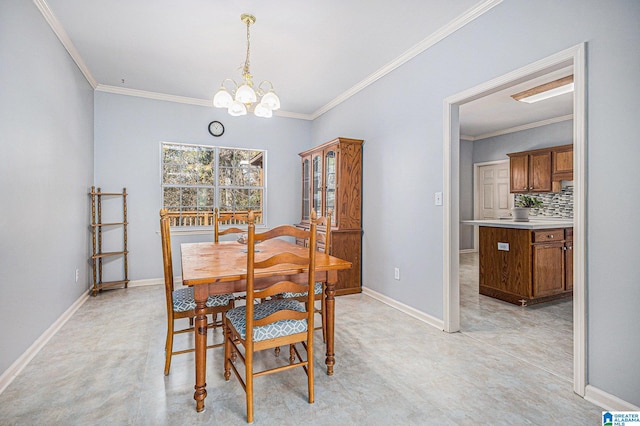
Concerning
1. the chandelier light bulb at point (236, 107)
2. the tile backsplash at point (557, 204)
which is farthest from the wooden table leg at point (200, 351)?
the tile backsplash at point (557, 204)

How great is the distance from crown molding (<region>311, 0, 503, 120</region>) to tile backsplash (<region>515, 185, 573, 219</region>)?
3.98 m

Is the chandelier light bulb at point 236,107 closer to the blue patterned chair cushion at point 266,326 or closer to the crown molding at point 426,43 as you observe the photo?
the blue patterned chair cushion at point 266,326

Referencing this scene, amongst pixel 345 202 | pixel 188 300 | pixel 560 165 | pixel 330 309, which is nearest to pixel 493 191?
pixel 560 165

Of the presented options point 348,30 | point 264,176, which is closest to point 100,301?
point 264,176

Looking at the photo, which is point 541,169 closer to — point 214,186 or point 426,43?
point 426,43

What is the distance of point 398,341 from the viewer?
2531 mm

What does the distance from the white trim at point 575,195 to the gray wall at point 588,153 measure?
4cm

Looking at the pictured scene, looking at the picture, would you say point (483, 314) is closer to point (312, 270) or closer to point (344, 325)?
point (344, 325)

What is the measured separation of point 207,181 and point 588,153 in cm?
440

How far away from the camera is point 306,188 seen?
15.8ft

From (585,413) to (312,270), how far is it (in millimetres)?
1630

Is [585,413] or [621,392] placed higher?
[621,392]
